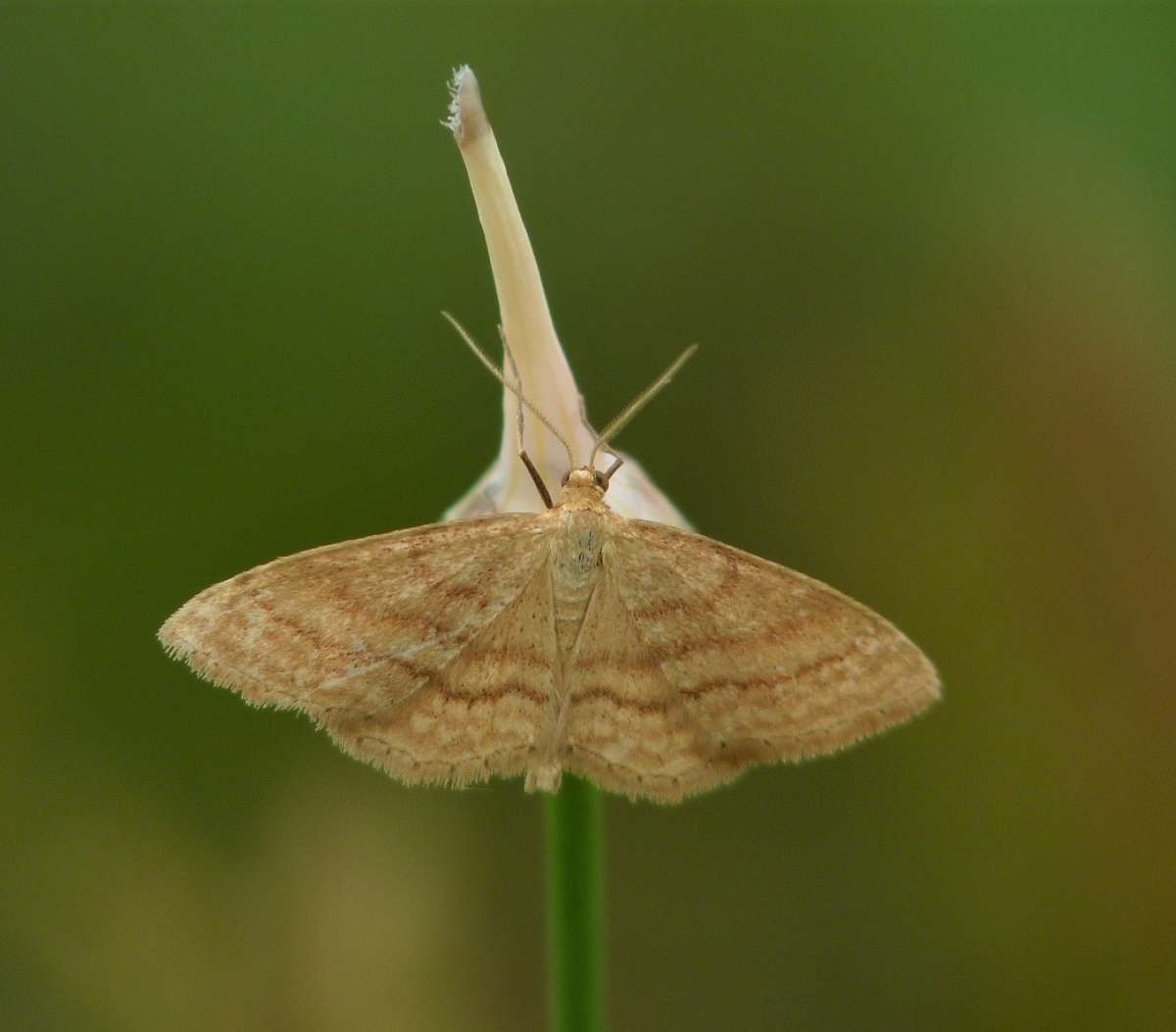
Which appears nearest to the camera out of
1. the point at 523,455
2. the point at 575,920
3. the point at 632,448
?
the point at 575,920

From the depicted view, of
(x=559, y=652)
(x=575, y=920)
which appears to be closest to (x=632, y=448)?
(x=559, y=652)

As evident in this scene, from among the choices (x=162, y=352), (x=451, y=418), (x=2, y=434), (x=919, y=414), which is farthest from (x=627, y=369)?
(x=2, y=434)

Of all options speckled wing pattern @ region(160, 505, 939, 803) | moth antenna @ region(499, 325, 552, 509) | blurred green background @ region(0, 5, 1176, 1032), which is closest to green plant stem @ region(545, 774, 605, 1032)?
speckled wing pattern @ region(160, 505, 939, 803)

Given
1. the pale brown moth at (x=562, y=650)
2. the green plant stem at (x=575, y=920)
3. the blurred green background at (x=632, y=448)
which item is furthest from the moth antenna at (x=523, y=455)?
the blurred green background at (x=632, y=448)

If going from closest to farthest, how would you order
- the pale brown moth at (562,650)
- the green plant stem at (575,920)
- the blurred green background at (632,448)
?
the green plant stem at (575,920) < the pale brown moth at (562,650) < the blurred green background at (632,448)

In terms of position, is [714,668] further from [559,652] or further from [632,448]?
[632,448]

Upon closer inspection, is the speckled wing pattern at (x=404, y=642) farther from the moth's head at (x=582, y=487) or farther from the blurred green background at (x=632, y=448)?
the blurred green background at (x=632, y=448)

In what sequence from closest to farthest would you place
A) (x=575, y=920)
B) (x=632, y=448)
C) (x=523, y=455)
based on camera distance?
1. (x=575, y=920)
2. (x=523, y=455)
3. (x=632, y=448)
